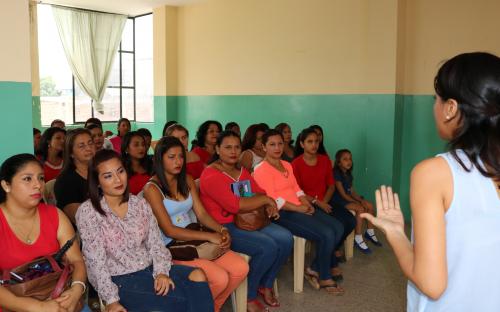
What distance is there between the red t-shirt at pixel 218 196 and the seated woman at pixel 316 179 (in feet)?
3.26

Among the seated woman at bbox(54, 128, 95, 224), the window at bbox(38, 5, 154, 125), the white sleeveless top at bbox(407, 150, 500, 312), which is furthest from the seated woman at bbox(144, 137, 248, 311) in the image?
the window at bbox(38, 5, 154, 125)

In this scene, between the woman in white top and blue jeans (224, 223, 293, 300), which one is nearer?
the woman in white top

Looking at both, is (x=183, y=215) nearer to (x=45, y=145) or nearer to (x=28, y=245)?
(x=28, y=245)

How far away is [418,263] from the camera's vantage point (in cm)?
112

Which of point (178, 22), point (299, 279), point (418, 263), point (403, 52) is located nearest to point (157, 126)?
point (178, 22)

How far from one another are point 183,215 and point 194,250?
0.32 metres

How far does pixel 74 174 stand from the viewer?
9.84ft

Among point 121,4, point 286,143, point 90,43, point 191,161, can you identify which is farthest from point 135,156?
point 90,43

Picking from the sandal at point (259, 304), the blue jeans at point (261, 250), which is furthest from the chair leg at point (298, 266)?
the sandal at point (259, 304)

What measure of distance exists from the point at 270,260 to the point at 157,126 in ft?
19.5

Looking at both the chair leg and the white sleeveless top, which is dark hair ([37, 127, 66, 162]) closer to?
the chair leg

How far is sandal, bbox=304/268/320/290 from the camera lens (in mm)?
3566

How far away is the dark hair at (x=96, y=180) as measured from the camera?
7.77 feet

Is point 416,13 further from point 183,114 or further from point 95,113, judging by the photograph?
point 95,113
